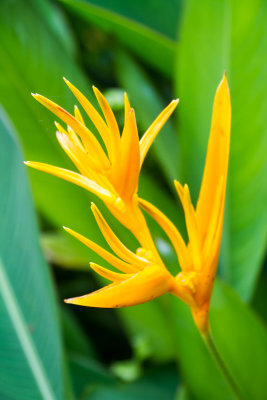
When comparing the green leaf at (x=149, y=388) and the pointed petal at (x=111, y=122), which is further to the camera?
the green leaf at (x=149, y=388)

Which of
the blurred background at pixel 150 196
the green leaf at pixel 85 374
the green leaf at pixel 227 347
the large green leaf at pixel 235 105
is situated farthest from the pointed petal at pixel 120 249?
the green leaf at pixel 85 374

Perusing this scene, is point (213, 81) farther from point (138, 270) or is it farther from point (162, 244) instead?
point (138, 270)

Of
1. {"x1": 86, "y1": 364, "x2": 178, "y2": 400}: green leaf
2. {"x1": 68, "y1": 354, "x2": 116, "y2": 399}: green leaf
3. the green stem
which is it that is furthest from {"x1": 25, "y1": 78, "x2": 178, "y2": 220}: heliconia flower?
{"x1": 68, "y1": 354, "x2": 116, "y2": 399}: green leaf

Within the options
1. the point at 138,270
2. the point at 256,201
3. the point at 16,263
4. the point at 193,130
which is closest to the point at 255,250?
the point at 256,201

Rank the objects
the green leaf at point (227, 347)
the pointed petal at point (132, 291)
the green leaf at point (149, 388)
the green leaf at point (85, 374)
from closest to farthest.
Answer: the pointed petal at point (132, 291) → the green leaf at point (227, 347) → the green leaf at point (149, 388) → the green leaf at point (85, 374)

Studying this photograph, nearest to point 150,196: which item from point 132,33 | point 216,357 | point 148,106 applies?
point 148,106

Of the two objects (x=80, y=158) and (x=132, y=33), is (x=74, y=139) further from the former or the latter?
(x=132, y=33)

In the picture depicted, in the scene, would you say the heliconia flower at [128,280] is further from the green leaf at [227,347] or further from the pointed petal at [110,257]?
the green leaf at [227,347]

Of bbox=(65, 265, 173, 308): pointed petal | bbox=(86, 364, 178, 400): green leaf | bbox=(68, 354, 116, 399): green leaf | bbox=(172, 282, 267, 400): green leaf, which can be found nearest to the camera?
bbox=(65, 265, 173, 308): pointed petal

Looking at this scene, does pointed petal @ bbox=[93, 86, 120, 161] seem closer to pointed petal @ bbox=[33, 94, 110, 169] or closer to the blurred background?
pointed petal @ bbox=[33, 94, 110, 169]
